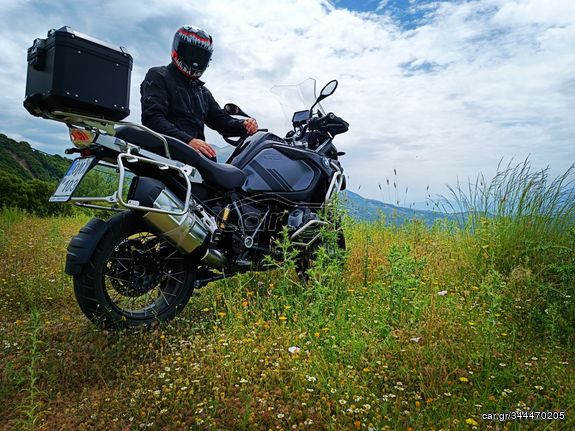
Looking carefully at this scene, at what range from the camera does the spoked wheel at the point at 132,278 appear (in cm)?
313

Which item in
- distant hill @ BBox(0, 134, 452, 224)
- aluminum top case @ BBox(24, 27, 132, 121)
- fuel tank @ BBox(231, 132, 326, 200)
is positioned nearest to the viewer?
aluminum top case @ BBox(24, 27, 132, 121)

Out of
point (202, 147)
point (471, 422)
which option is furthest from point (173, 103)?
point (471, 422)

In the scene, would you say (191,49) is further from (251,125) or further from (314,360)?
(314,360)

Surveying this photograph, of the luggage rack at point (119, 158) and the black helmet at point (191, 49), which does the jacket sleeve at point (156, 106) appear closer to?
the black helmet at point (191, 49)

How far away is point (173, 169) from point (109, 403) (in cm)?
166

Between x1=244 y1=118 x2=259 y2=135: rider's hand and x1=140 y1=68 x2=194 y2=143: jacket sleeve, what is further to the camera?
x1=244 y1=118 x2=259 y2=135: rider's hand

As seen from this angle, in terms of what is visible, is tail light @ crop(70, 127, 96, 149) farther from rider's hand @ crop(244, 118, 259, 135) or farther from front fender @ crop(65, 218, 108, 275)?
rider's hand @ crop(244, 118, 259, 135)

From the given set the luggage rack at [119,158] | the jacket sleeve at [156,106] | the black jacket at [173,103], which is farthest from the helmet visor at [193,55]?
the luggage rack at [119,158]

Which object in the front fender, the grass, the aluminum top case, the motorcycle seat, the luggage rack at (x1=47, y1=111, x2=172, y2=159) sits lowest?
the grass

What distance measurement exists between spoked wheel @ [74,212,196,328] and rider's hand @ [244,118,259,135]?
184 centimetres

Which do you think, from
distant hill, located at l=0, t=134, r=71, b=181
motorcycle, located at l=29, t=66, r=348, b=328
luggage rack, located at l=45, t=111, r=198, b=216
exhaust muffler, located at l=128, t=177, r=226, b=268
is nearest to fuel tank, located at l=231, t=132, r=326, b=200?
motorcycle, located at l=29, t=66, r=348, b=328

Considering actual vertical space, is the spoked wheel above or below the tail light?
below

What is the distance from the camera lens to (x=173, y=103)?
4.19 metres

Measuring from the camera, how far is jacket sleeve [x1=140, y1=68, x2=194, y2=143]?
12.8ft
